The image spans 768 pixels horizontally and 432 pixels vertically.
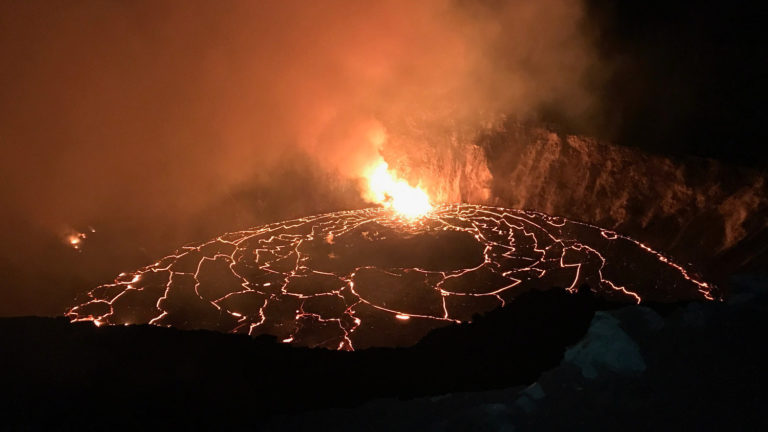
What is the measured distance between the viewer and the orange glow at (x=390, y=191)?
10.8m

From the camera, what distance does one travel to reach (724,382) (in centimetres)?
354

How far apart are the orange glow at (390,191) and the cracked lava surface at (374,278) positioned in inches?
68.3

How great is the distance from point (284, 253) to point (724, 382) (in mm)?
6628

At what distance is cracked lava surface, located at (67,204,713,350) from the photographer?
570 centimetres

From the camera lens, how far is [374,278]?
6918 mm

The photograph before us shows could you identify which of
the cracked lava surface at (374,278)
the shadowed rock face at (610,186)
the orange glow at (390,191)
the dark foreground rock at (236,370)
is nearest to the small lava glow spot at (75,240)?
the cracked lava surface at (374,278)

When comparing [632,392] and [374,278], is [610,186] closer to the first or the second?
[374,278]

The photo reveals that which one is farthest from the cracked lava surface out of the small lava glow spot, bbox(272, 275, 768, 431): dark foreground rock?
the small lava glow spot

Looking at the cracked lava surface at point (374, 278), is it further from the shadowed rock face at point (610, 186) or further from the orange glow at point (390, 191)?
the orange glow at point (390, 191)

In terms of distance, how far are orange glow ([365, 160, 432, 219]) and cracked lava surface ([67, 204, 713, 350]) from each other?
1.73m

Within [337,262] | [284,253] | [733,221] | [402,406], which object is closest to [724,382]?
[402,406]

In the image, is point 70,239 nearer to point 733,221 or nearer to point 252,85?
point 252,85

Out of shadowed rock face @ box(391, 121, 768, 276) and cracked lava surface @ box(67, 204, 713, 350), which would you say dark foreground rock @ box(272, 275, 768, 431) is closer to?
cracked lava surface @ box(67, 204, 713, 350)

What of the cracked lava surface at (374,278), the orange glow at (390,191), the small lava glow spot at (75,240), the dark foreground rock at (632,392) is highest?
the orange glow at (390,191)
